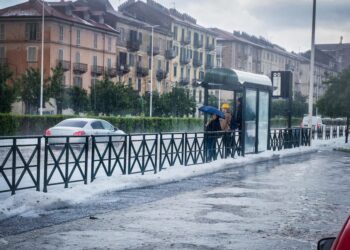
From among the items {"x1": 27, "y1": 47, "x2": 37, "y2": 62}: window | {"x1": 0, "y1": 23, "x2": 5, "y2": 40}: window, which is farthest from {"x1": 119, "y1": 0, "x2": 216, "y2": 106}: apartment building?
{"x1": 0, "y1": 23, "x2": 5, "y2": 40}: window

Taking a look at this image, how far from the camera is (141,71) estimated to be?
7775 cm

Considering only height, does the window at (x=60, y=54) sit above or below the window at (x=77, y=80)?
above

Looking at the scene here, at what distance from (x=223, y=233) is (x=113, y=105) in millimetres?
47747

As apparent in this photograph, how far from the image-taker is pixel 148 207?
10281mm

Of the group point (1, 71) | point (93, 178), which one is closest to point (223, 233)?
point (93, 178)

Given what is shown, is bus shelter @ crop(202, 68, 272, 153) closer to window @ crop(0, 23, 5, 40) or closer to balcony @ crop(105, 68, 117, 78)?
window @ crop(0, 23, 5, 40)

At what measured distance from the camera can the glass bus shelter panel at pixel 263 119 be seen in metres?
23.4

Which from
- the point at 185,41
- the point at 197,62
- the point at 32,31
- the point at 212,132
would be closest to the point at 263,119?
the point at 212,132

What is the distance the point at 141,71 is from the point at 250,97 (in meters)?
56.3

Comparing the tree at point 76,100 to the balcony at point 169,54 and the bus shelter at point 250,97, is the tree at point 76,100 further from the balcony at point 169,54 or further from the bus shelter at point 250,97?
the bus shelter at point 250,97

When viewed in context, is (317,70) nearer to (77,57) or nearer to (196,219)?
(77,57)

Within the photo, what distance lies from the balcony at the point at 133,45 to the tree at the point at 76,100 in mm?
19620

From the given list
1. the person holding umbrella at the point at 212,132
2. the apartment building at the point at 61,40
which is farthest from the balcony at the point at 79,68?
the person holding umbrella at the point at 212,132

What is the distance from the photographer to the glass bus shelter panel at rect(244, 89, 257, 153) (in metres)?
22.0
